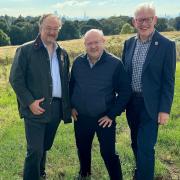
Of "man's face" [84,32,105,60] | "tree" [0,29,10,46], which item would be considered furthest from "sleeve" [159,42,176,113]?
"tree" [0,29,10,46]

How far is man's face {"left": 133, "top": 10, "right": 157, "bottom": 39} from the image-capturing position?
502 cm

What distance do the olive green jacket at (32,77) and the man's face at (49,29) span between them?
0.30 ft

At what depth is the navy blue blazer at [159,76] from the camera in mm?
5031

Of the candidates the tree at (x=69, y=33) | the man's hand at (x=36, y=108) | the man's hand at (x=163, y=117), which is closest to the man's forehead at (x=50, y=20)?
the man's hand at (x=36, y=108)

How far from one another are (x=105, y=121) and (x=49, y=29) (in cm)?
144

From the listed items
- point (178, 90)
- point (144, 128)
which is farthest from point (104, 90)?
point (178, 90)

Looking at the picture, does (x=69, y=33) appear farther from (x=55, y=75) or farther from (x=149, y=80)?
(x=149, y=80)

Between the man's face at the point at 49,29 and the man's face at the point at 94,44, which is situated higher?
the man's face at the point at 49,29

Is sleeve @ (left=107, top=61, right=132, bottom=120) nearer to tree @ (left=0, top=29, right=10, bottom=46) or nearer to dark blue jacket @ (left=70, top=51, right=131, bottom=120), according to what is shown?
dark blue jacket @ (left=70, top=51, right=131, bottom=120)

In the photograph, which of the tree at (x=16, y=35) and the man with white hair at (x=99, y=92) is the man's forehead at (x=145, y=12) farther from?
the tree at (x=16, y=35)

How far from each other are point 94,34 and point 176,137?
3371mm

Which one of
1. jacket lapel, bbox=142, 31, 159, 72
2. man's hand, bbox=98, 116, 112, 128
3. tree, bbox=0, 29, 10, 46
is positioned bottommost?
tree, bbox=0, 29, 10, 46

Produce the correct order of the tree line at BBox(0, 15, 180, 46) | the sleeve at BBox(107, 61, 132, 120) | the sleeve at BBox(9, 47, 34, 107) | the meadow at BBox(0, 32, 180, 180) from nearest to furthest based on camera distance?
the sleeve at BBox(9, 47, 34, 107) < the sleeve at BBox(107, 61, 132, 120) < the meadow at BBox(0, 32, 180, 180) < the tree line at BBox(0, 15, 180, 46)

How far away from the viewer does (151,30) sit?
201 inches
